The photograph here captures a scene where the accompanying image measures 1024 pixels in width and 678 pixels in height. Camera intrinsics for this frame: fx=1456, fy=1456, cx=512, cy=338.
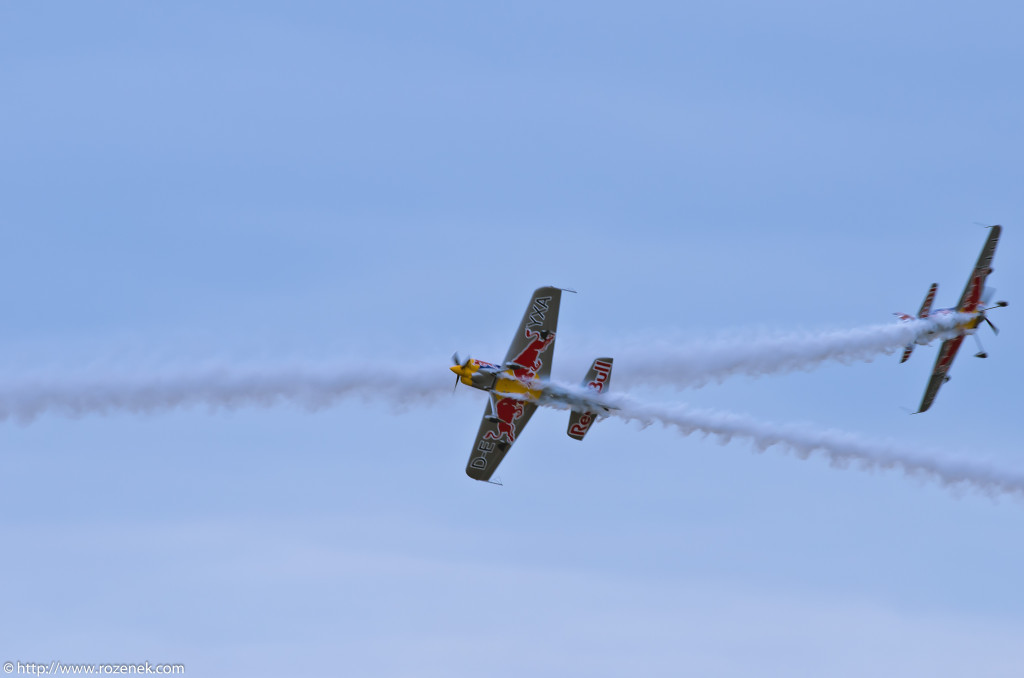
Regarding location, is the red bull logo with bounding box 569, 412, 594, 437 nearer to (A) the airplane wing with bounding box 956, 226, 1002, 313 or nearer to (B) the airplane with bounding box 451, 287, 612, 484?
(B) the airplane with bounding box 451, 287, 612, 484

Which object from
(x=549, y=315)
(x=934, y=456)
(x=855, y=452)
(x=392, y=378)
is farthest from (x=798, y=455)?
(x=392, y=378)

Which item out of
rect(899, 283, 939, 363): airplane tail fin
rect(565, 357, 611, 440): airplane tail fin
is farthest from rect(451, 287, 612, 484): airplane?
rect(899, 283, 939, 363): airplane tail fin

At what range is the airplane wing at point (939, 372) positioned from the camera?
55.7 metres

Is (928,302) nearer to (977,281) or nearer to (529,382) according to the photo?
(977,281)

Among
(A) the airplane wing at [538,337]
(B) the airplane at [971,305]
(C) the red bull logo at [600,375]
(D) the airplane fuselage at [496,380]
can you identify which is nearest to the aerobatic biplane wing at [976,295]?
(B) the airplane at [971,305]

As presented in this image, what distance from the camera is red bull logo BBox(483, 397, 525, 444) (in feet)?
161

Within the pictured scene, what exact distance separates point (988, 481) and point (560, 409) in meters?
16.8

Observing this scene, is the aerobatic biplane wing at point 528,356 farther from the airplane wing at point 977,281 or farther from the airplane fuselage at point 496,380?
the airplane wing at point 977,281

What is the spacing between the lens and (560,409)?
159ft

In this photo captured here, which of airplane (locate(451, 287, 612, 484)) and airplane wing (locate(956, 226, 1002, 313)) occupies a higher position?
airplane wing (locate(956, 226, 1002, 313))

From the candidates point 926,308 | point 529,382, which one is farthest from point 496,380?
point 926,308

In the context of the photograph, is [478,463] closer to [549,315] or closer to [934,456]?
[549,315]

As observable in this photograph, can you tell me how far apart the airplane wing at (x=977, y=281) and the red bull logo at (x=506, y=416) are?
17.4 m

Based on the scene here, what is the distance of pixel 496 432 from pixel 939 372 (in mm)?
18397
